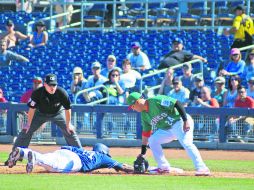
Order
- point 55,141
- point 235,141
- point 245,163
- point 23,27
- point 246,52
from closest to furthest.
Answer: point 245,163 → point 235,141 → point 55,141 → point 246,52 → point 23,27

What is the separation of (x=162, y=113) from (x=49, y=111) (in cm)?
258

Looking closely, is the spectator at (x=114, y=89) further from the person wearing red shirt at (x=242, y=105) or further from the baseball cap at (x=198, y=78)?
the person wearing red shirt at (x=242, y=105)

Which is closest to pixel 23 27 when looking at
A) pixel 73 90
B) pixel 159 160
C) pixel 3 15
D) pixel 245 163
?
pixel 3 15

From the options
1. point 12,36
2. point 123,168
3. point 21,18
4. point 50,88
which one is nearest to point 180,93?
point 50,88

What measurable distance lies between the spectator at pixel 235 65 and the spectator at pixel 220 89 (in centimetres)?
55

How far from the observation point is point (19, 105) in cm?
2184

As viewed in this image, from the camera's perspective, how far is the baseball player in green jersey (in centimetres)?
1416

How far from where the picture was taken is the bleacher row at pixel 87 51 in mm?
24578

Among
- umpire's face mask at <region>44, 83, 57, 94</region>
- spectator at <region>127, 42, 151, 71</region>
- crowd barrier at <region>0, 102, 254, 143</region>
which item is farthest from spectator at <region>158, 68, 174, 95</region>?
umpire's face mask at <region>44, 83, 57, 94</region>

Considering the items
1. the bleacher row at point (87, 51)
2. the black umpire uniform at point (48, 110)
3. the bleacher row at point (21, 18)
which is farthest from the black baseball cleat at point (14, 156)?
the bleacher row at point (21, 18)

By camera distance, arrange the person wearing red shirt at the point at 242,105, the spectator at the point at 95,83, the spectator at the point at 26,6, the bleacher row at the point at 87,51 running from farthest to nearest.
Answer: the spectator at the point at 26,6 → the bleacher row at the point at 87,51 → the spectator at the point at 95,83 → the person wearing red shirt at the point at 242,105

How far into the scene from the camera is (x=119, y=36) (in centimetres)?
2653

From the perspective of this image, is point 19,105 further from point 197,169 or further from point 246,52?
point 197,169

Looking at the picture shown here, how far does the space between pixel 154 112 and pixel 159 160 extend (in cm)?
84
